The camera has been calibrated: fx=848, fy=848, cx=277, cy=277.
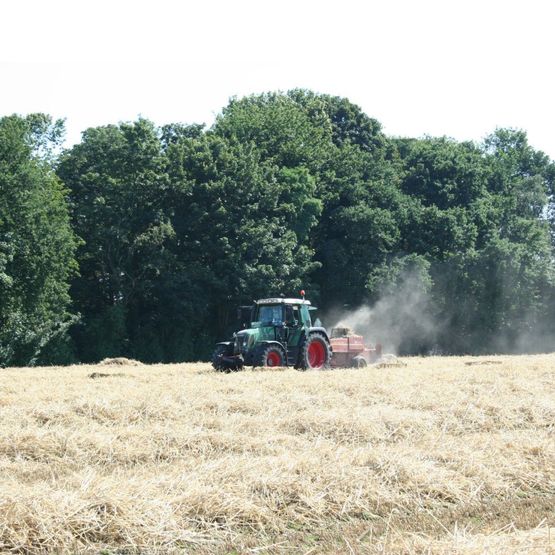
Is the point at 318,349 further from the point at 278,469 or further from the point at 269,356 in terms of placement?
the point at 278,469

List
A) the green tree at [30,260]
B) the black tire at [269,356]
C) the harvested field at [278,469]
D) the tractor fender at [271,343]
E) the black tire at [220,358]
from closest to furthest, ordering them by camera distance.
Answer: the harvested field at [278,469] → the black tire at [269,356] → the tractor fender at [271,343] → the black tire at [220,358] → the green tree at [30,260]

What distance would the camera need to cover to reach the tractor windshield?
2320 centimetres

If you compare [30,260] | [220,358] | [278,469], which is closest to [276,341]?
[220,358]

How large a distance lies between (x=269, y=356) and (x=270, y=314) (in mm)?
1362

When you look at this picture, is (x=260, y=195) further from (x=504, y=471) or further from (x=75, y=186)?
(x=504, y=471)

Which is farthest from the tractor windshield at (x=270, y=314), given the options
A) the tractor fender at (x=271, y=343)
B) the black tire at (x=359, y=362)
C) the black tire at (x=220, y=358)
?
the black tire at (x=359, y=362)

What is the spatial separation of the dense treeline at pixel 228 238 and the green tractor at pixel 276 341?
43.7 ft

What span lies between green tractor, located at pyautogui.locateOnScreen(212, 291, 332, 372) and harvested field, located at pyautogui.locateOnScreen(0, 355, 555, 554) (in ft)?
19.3

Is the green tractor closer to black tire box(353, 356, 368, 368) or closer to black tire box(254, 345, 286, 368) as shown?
black tire box(254, 345, 286, 368)

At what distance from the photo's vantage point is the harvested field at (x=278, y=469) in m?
7.02

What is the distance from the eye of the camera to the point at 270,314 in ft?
76.7

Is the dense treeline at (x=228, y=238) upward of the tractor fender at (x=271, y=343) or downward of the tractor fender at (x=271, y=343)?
upward

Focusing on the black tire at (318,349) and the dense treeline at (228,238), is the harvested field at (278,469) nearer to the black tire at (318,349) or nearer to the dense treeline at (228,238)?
the black tire at (318,349)

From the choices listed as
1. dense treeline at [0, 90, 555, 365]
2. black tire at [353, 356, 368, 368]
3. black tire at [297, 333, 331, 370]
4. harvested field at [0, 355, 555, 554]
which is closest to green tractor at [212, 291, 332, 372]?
black tire at [297, 333, 331, 370]
